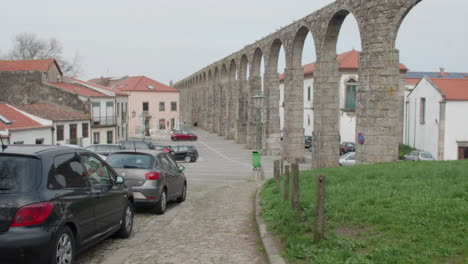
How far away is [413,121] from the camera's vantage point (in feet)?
123

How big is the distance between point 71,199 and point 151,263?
1.27 meters

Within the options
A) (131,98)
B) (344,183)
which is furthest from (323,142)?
(131,98)

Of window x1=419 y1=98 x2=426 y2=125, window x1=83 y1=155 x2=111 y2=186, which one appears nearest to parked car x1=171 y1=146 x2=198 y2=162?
window x1=419 y1=98 x2=426 y2=125

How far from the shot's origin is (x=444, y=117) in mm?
33000

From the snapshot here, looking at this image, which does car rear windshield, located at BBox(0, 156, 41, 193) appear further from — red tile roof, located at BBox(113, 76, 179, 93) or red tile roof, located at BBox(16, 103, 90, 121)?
red tile roof, located at BBox(113, 76, 179, 93)

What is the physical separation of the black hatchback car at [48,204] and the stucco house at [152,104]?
54.1 meters

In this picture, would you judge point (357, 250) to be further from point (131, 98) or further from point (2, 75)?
point (131, 98)

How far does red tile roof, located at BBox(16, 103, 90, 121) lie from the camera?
101 ft

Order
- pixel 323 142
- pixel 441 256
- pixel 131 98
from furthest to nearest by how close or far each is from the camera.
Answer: pixel 131 98 < pixel 323 142 < pixel 441 256

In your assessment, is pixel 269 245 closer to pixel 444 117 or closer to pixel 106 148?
pixel 106 148

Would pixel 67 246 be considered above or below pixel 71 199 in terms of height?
below

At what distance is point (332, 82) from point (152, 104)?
41344mm

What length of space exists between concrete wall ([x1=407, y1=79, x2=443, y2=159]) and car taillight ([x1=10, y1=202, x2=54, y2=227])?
32.0m

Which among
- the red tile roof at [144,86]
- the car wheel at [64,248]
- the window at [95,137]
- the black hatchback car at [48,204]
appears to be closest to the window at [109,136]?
the window at [95,137]
